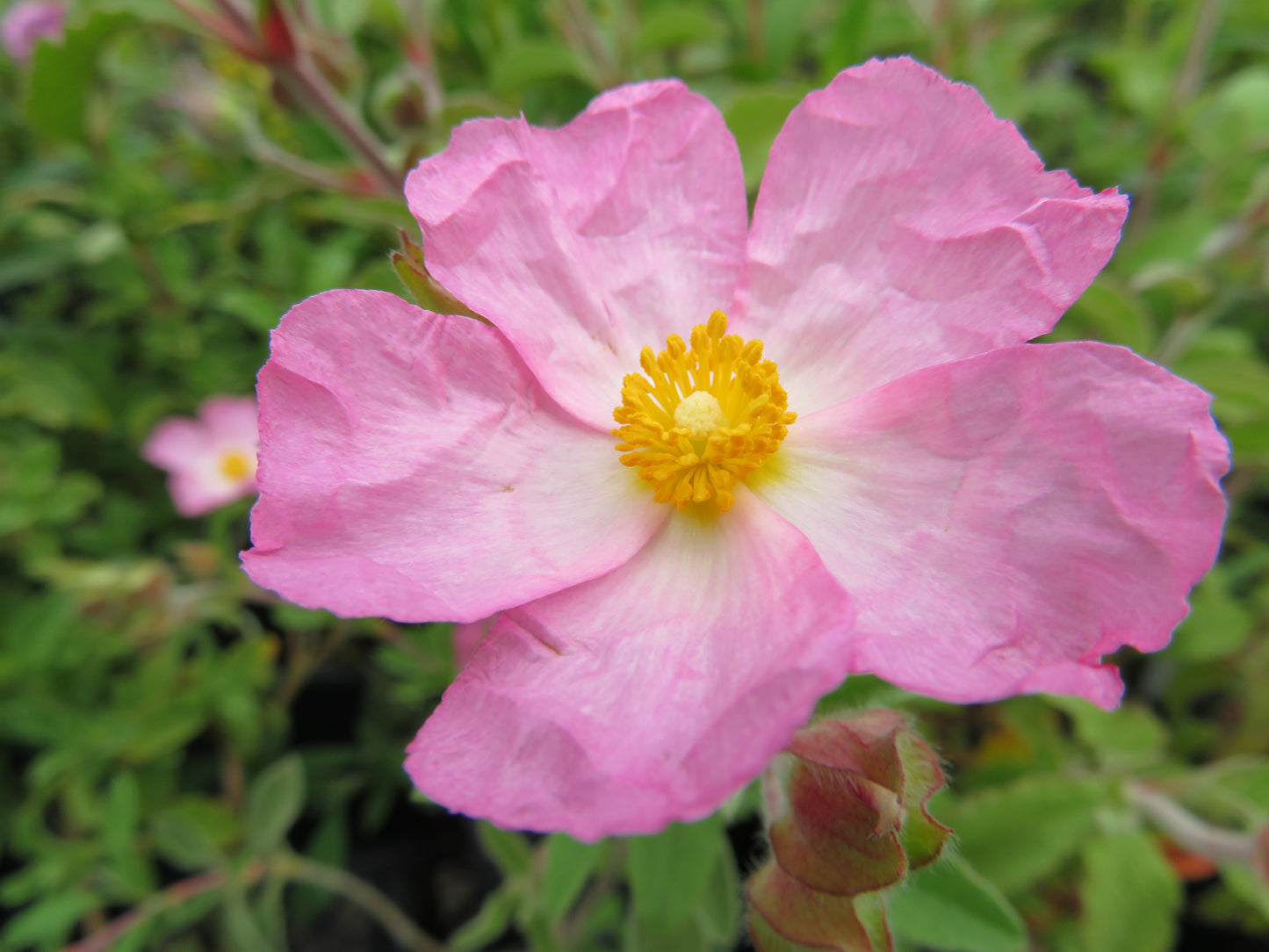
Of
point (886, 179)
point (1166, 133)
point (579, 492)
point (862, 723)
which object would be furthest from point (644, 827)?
point (1166, 133)

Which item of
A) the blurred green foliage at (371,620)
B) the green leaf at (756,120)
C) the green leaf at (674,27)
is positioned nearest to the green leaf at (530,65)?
the blurred green foliage at (371,620)

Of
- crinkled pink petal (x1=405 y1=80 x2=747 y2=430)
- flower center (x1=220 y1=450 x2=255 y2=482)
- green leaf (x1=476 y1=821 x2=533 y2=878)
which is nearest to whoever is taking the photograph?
crinkled pink petal (x1=405 y1=80 x2=747 y2=430)

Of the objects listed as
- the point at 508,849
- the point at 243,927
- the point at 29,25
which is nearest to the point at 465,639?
the point at 508,849

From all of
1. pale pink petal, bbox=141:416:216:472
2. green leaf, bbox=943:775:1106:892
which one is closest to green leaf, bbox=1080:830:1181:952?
green leaf, bbox=943:775:1106:892

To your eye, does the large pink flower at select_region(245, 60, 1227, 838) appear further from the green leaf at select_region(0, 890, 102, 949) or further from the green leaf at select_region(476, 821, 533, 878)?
the green leaf at select_region(0, 890, 102, 949)

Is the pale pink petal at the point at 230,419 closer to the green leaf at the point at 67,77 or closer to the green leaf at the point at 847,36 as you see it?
the green leaf at the point at 67,77

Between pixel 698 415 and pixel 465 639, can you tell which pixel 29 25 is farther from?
pixel 698 415
